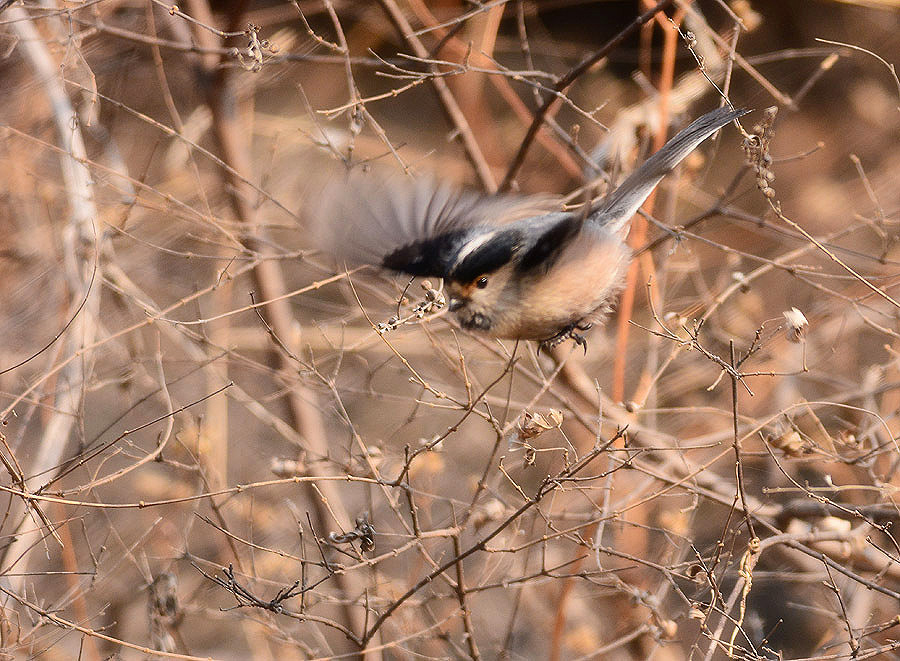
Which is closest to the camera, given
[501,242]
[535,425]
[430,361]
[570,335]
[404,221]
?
[535,425]

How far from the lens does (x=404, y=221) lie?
2.81 m

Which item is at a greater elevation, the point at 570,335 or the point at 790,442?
the point at 570,335

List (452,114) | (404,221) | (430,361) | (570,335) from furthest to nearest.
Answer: (430,361) → (452,114) → (570,335) → (404,221)

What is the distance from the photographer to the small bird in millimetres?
2562

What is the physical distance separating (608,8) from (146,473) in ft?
16.0

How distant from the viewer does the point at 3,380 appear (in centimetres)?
454

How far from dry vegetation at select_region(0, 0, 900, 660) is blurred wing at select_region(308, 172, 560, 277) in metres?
0.10

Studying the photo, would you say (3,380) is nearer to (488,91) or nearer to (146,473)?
(146,473)

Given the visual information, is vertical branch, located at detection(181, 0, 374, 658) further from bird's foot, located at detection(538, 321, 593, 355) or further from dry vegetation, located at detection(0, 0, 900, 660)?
bird's foot, located at detection(538, 321, 593, 355)

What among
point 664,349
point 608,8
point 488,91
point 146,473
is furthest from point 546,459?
point 608,8

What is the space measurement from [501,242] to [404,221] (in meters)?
0.39

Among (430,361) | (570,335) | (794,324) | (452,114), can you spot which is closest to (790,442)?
(794,324)

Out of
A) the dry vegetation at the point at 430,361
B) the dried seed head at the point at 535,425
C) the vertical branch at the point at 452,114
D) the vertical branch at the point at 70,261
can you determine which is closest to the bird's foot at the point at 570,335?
the dry vegetation at the point at 430,361

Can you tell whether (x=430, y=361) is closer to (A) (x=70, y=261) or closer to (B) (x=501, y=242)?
(A) (x=70, y=261)
